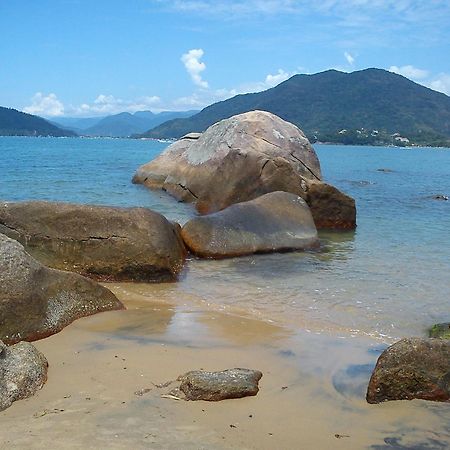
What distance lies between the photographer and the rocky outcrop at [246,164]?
1455cm

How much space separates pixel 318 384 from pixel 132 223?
14.8 ft

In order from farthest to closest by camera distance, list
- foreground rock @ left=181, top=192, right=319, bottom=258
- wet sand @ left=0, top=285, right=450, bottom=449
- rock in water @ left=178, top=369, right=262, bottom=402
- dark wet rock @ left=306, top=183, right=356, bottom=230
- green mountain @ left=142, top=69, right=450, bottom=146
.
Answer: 1. green mountain @ left=142, top=69, right=450, bottom=146
2. dark wet rock @ left=306, top=183, right=356, bottom=230
3. foreground rock @ left=181, top=192, right=319, bottom=258
4. rock in water @ left=178, top=369, right=262, bottom=402
5. wet sand @ left=0, top=285, right=450, bottom=449

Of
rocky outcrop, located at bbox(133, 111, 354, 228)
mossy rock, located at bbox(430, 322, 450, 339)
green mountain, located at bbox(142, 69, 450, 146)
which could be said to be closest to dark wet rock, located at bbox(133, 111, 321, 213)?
rocky outcrop, located at bbox(133, 111, 354, 228)

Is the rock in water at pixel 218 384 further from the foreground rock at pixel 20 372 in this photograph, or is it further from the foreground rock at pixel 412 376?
the foreground rock at pixel 20 372

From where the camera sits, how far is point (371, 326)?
274 inches

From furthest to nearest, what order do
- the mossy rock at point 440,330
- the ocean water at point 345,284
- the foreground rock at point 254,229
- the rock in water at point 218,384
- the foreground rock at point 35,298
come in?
the foreground rock at point 254,229 → the ocean water at point 345,284 → the mossy rock at point 440,330 → the foreground rock at point 35,298 → the rock in water at point 218,384

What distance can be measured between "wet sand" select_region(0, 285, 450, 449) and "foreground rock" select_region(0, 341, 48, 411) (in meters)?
0.08

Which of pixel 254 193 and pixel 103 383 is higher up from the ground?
pixel 254 193

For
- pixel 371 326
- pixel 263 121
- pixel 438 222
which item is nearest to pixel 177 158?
pixel 263 121

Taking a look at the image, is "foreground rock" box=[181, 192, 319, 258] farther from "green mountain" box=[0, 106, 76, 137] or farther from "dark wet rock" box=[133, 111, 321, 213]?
"green mountain" box=[0, 106, 76, 137]

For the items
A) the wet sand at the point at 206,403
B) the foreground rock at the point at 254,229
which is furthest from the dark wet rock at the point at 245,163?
the wet sand at the point at 206,403

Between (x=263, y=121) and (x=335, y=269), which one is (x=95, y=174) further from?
(x=335, y=269)

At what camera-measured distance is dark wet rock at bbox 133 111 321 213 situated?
14.6 metres

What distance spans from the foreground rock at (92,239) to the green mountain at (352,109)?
12275 cm
